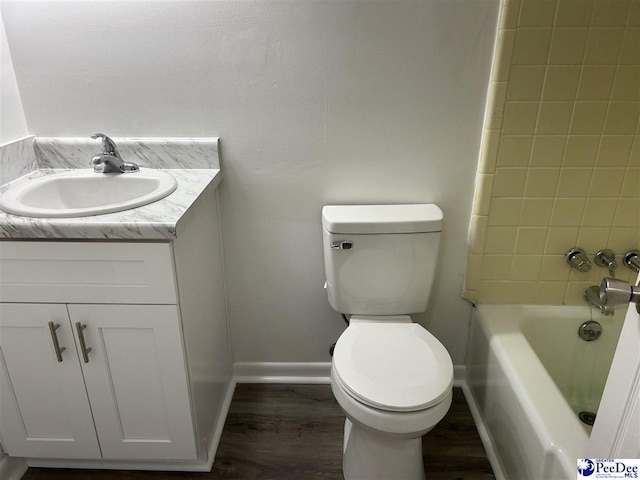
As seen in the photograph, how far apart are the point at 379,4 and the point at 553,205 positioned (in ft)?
2.88

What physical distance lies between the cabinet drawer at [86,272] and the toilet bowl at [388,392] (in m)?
0.56

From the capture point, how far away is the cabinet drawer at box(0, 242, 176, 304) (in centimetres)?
124

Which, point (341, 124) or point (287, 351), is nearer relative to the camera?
point (341, 124)

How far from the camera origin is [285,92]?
155 centimetres

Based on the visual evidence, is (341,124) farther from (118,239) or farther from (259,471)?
(259,471)

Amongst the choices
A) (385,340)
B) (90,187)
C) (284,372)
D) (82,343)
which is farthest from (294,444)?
(90,187)

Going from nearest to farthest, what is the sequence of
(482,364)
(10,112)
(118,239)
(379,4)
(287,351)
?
1. (118,239)
2. (379,4)
3. (10,112)
4. (482,364)
5. (287,351)

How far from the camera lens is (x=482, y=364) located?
1.72 meters

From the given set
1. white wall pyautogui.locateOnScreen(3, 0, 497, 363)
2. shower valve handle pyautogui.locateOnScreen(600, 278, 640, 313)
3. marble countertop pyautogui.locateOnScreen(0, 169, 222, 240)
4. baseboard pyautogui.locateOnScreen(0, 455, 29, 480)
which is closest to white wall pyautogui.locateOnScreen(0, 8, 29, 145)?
white wall pyautogui.locateOnScreen(3, 0, 497, 363)

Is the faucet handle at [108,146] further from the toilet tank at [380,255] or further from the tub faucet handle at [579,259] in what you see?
the tub faucet handle at [579,259]

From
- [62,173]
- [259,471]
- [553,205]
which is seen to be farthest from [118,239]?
[553,205]

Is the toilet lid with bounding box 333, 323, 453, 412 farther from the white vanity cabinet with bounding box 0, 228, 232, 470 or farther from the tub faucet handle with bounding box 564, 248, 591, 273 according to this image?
the tub faucet handle with bounding box 564, 248, 591, 273

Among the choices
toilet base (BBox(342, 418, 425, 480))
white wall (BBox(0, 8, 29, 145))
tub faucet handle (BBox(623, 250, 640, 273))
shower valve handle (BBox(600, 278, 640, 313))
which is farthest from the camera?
tub faucet handle (BBox(623, 250, 640, 273))

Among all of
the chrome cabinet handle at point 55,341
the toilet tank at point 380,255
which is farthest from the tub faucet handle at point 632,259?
the chrome cabinet handle at point 55,341
